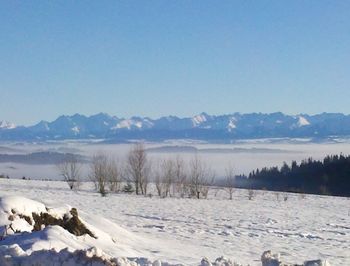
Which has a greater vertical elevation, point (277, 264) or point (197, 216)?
point (277, 264)

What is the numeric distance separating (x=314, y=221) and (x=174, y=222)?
373 inches

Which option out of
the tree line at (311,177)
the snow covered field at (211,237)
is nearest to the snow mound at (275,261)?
the snow covered field at (211,237)

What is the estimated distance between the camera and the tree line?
3588 inches

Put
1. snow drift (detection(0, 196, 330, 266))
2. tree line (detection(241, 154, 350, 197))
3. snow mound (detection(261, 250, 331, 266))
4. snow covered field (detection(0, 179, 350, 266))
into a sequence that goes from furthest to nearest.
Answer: tree line (detection(241, 154, 350, 197)) → snow covered field (detection(0, 179, 350, 266)) → snow mound (detection(261, 250, 331, 266)) → snow drift (detection(0, 196, 330, 266))

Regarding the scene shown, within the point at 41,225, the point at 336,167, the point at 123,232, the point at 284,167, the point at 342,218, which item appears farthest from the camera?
the point at 284,167

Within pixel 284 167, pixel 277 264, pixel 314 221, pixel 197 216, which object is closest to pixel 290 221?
pixel 314 221

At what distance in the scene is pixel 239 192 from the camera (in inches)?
2488

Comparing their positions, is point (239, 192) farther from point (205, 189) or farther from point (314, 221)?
point (314, 221)

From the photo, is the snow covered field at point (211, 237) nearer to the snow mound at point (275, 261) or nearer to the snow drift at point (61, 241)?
the snow drift at point (61, 241)

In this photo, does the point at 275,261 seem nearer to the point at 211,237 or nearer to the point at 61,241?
the point at 61,241

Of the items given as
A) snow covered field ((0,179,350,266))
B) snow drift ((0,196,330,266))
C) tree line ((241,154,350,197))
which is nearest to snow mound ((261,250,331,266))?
snow drift ((0,196,330,266))

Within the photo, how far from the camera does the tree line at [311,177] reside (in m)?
91.1

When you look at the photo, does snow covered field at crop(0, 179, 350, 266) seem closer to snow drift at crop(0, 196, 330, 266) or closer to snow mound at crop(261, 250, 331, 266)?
snow drift at crop(0, 196, 330, 266)

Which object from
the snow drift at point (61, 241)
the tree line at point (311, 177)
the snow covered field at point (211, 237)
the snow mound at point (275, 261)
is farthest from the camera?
the tree line at point (311, 177)
